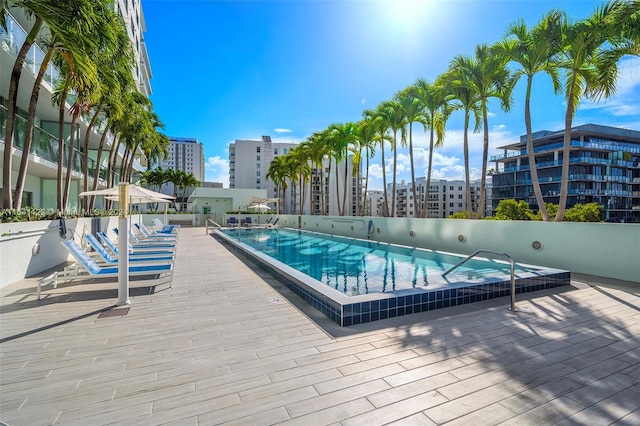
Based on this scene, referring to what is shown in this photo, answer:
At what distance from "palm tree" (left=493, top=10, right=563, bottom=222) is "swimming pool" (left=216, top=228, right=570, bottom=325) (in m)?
3.79

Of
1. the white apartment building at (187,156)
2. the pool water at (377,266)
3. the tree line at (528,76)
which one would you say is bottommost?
the pool water at (377,266)

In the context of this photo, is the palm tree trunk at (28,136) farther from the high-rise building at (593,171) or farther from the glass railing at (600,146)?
the glass railing at (600,146)

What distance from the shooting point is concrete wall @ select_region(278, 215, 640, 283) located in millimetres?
6766

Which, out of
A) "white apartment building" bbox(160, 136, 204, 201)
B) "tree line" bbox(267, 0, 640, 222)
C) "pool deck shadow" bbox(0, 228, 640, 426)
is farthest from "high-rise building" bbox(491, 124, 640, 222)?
"white apartment building" bbox(160, 136, 204, 201)

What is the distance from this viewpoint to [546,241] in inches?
324

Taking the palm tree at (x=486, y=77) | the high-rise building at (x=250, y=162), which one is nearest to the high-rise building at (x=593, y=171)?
the high-rise building at (x=250, y=162)

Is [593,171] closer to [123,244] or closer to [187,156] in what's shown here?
[123,244]

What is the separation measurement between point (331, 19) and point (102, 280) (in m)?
11.6

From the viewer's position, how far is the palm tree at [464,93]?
11492 mm

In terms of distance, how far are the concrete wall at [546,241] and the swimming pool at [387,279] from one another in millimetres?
1264

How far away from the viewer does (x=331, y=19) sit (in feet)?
39.3

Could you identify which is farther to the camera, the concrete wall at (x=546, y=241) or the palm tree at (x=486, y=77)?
the palm tree at (x=486, y=77)

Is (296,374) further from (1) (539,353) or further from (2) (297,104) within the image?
(2) (297,104)

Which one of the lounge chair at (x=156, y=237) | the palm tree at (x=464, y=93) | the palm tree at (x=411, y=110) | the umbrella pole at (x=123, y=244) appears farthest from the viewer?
the palm tree at (x=411, y=110)
